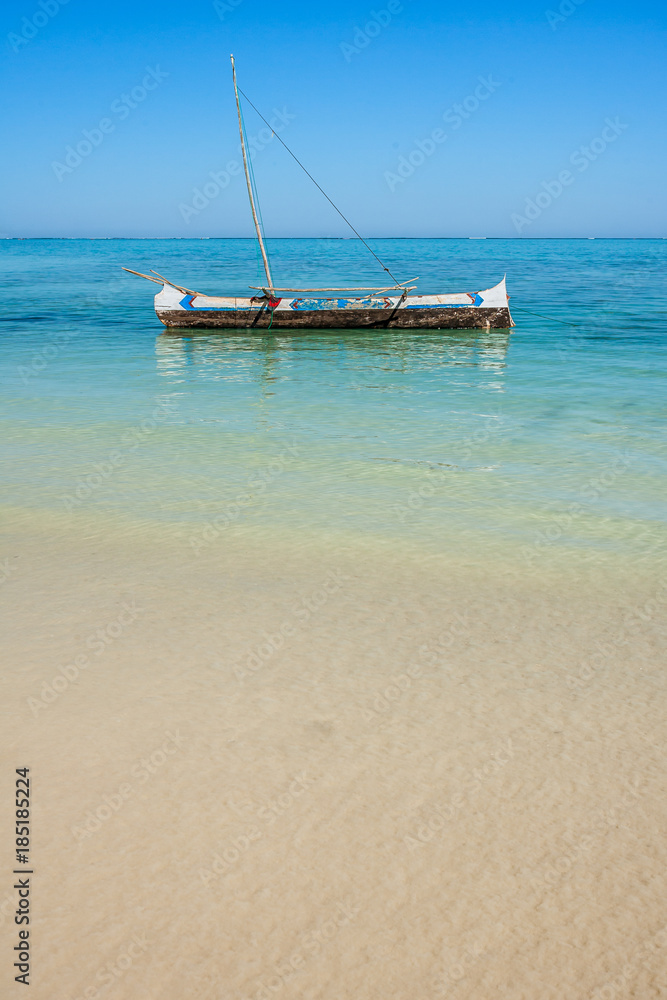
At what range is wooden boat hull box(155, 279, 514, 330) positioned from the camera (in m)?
23.9

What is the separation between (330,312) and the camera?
24.1 meters

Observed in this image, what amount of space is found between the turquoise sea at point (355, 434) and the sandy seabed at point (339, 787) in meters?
1.59

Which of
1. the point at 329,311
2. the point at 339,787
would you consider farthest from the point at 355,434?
the point at 329,311

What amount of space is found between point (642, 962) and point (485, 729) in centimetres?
136

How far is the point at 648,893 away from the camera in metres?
2.98

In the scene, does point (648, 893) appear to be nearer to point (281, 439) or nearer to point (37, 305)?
point (281, 439)

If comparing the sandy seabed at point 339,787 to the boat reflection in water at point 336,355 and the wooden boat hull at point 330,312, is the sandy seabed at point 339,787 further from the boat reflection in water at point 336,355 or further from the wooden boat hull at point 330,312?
the wooden boat hull at point 330,312

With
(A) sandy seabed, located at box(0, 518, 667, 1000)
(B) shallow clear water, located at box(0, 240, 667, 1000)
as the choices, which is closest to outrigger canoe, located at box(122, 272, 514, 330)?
(B) shallow clear water, located at box(0, 240, 667, 1000)

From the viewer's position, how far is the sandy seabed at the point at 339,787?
9.05ft

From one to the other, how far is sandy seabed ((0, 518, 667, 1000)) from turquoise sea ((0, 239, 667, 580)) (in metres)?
1.59

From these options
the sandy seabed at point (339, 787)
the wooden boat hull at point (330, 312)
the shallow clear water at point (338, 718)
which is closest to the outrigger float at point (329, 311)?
the wooden boat hull at point (330, 312)

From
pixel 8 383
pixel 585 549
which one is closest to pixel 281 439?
pixel 585 549

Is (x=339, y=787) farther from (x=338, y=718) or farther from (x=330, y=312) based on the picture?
(x=330, y=312)

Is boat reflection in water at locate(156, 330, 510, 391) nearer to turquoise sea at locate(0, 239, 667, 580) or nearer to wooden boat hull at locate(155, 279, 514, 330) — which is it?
turquoise sea at locate(0, 239, 667, 580)
